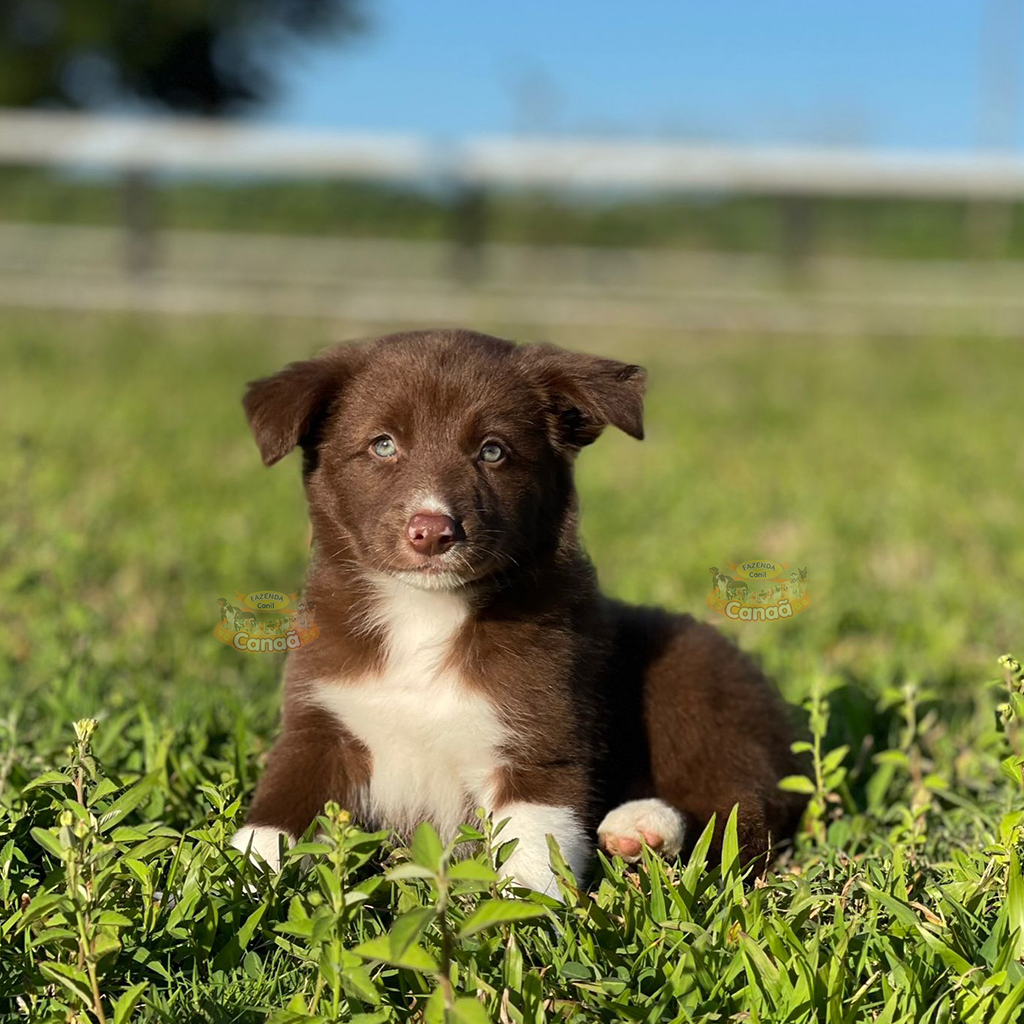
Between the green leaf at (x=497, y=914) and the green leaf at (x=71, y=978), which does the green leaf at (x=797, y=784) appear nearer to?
the green leaf at (x=497, y=914)

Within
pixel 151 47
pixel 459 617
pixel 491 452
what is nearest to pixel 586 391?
pixel 491 452

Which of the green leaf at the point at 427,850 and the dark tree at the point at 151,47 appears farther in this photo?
the dark tree at the point at 151,47

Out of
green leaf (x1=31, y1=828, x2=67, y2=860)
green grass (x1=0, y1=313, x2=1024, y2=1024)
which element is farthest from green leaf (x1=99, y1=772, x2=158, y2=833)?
green leaf (x1=31, y1=828, x2=67, y2=860)

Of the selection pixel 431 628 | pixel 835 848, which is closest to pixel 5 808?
pixel 431 628

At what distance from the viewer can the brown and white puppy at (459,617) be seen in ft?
9.82

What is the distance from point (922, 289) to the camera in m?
17.6

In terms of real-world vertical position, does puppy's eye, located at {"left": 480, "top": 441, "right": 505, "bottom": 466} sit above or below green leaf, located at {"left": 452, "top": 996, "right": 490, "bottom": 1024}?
above

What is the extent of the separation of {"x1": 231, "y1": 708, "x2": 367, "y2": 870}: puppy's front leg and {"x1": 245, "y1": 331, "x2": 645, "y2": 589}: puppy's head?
39 cm

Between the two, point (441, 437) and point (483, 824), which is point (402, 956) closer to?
point (483, 824)

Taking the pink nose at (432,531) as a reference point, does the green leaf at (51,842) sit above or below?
below

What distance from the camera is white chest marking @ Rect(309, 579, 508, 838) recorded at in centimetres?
303

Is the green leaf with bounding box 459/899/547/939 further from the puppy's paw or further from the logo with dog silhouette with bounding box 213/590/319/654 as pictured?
the logo with dog silhouette with bounding box 213/590/319/654

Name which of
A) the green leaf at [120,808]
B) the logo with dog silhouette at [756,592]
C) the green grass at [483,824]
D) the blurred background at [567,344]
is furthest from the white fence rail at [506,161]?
the green leaf at [120,808]

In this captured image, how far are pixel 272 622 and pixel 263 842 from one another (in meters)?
→ 0.70
